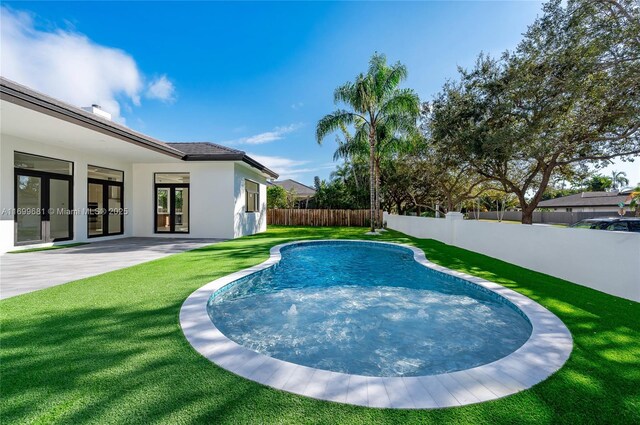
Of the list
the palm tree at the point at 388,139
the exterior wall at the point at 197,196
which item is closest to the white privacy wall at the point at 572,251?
the palm tree at the point at 388,139

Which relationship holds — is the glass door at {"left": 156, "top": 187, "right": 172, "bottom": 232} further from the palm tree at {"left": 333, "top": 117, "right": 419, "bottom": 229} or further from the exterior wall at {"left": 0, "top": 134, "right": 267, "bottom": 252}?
the palm tree at {"left": 333, "top": 117, "right": 419, "bottom": 229}

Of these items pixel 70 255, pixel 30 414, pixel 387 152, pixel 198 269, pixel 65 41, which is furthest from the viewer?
pixel 387 152

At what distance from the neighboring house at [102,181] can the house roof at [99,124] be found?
2cm

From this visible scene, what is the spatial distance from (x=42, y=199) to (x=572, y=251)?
1545 centimetres

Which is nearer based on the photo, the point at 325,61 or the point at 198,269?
the point at 198,269

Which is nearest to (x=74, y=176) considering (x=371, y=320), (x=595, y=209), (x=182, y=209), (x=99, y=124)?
(x=182, y=209)

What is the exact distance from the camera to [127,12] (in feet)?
32.5

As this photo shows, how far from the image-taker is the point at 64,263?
7105mm

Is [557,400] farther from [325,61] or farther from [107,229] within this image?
[325,61]

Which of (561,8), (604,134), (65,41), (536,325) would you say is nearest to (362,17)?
(561,8)

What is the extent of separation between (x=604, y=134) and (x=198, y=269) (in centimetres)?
1395

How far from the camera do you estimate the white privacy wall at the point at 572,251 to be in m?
4.95

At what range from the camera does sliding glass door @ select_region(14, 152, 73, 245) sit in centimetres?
900

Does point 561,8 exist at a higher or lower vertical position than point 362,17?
lower
